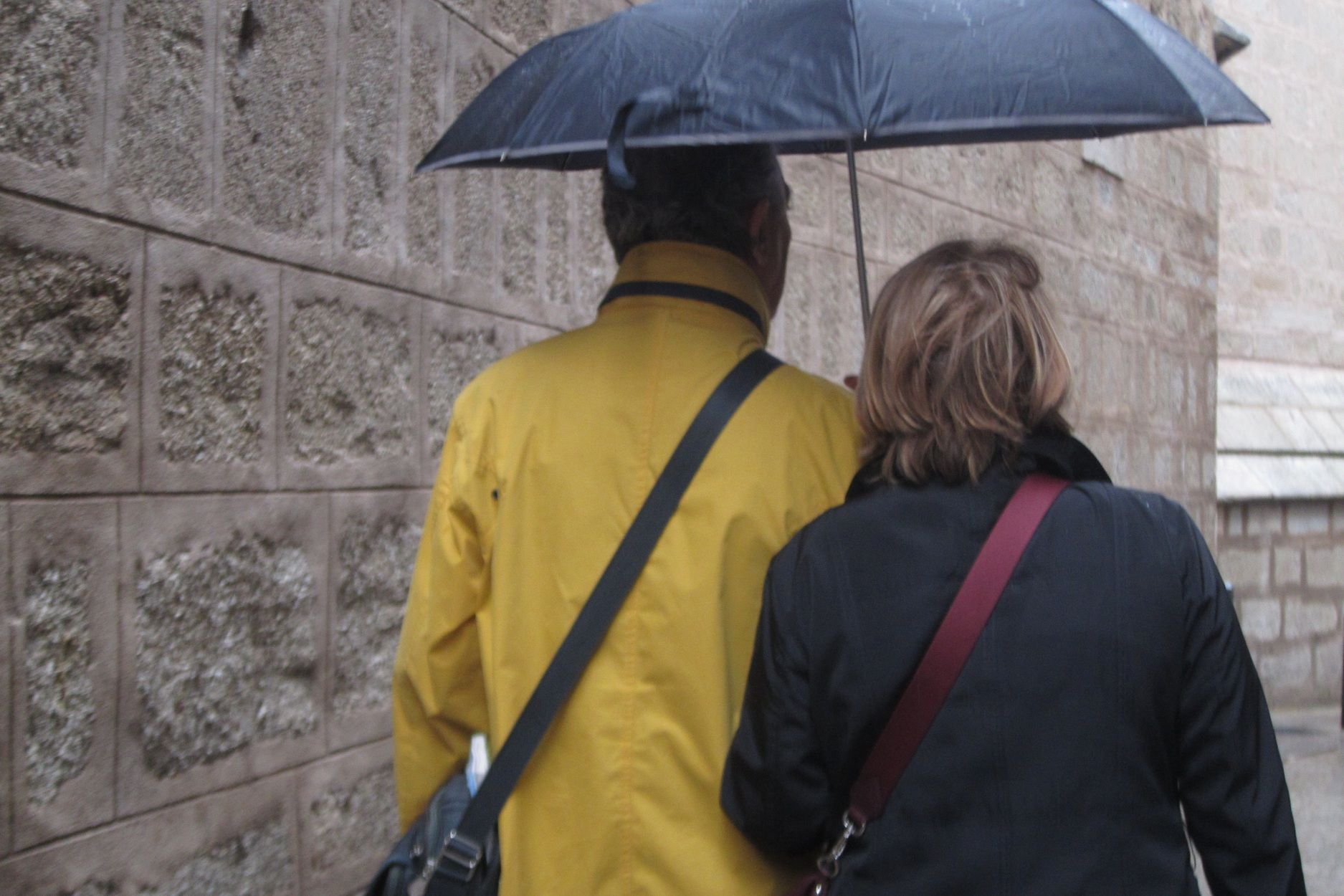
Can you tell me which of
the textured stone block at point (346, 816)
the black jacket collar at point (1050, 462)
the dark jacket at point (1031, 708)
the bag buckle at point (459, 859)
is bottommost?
the textured stone block at point (346, 816)

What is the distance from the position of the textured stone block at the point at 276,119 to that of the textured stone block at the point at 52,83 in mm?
323

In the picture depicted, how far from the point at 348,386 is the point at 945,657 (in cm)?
176

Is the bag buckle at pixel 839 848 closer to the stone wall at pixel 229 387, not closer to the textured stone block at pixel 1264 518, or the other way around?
the stone wall at pixel 229 387

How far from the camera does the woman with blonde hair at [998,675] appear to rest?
1596 millimetres

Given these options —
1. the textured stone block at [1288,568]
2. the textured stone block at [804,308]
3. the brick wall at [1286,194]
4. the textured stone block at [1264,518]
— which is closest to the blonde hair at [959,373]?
the textured stone block at [804,308]

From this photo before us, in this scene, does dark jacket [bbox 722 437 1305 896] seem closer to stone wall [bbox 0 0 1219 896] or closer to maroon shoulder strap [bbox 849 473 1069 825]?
maroon shoulder strap [bbox 849 473 1069 825]

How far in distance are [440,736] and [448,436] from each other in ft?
1.32

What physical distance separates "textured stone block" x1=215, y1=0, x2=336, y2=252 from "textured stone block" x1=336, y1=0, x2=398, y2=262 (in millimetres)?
Result: 50

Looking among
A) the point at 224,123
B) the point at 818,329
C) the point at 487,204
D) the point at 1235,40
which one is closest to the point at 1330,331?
the point at 1235,40

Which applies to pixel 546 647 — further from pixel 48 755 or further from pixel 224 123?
pixel 224 123

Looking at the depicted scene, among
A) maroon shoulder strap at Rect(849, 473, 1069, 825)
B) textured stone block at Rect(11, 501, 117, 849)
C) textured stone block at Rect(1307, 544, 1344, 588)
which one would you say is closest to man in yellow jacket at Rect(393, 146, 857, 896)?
maroon shoulder strap at Rect(849, 473, 1069, 825)

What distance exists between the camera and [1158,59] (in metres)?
1.82

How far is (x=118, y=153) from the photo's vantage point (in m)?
2.38

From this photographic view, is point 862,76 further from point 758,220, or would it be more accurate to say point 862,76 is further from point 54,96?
point 54,96
